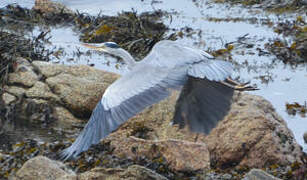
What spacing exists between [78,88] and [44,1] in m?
5.03

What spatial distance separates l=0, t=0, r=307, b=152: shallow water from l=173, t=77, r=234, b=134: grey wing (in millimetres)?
1215

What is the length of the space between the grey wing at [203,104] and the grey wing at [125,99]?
14.8 inches

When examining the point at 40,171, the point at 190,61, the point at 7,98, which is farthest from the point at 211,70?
the point at 7,98

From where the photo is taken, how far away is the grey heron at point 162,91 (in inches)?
119

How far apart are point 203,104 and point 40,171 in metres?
1.18

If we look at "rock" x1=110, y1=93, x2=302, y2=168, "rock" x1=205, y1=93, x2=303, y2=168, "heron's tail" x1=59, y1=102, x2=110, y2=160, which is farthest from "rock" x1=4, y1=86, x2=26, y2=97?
"heron's tail" x1=59, y1=102, x2=110, y2=160

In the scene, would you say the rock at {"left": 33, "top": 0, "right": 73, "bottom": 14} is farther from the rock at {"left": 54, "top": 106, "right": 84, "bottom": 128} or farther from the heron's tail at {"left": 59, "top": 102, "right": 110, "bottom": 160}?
the heron's tail at {"left": 59, "top": 102, "right": 110, "bottom": 160}

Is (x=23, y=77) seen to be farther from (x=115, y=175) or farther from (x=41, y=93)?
(x=115, y=175)

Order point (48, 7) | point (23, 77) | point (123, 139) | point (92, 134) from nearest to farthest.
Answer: point (92, 134), point (123, 139), point (23, 77), point (48, 7)

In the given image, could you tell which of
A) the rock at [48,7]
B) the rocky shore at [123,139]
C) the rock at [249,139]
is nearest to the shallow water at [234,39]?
the rock at [48,7]

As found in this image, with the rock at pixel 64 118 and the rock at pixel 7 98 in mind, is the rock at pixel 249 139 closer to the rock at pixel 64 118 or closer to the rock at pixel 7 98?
the rock at pixel 64 118

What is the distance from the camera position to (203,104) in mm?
3490

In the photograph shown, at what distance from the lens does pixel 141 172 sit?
130 inches

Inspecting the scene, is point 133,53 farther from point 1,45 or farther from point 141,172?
point 141,172
